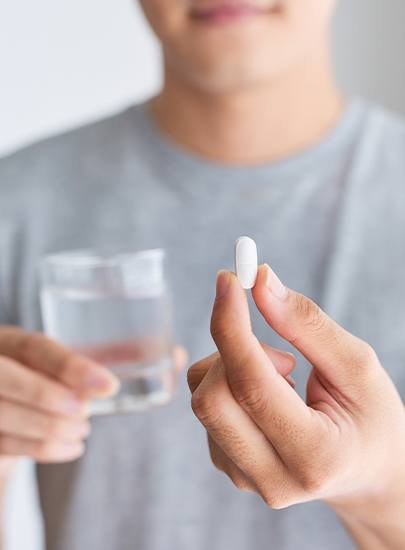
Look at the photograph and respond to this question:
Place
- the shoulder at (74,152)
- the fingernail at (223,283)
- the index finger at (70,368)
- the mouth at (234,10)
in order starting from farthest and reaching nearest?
the shoulder at (74,152), the mouth at (234,10), the index finger at (70,368), the fingernail at (223,283)

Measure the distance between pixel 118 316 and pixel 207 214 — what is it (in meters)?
0.19

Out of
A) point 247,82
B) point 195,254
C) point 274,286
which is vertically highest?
point 274,286

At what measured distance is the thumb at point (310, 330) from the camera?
1.04 ft

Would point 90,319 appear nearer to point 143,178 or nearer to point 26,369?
point 26,369

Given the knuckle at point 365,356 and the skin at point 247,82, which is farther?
the skin at point 247,82

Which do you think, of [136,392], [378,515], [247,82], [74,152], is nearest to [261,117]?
[247,82]

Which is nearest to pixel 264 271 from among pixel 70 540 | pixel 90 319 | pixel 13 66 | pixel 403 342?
pixel 90 319

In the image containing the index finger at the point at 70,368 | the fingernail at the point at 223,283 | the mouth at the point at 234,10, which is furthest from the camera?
the mouth at the point at 234,10

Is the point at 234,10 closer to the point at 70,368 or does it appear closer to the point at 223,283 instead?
the point at 70,368

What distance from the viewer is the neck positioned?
72 cm

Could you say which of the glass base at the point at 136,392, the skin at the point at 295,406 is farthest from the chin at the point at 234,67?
the skin at the point at 295,406

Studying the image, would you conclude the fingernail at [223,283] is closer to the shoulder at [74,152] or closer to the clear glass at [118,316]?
the clear glass at [118,316]

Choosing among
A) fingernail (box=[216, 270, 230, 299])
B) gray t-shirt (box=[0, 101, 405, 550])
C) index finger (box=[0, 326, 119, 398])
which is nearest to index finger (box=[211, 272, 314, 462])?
fingernail (box=[216, 270, 230, 299])

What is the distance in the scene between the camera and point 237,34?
648 mm
